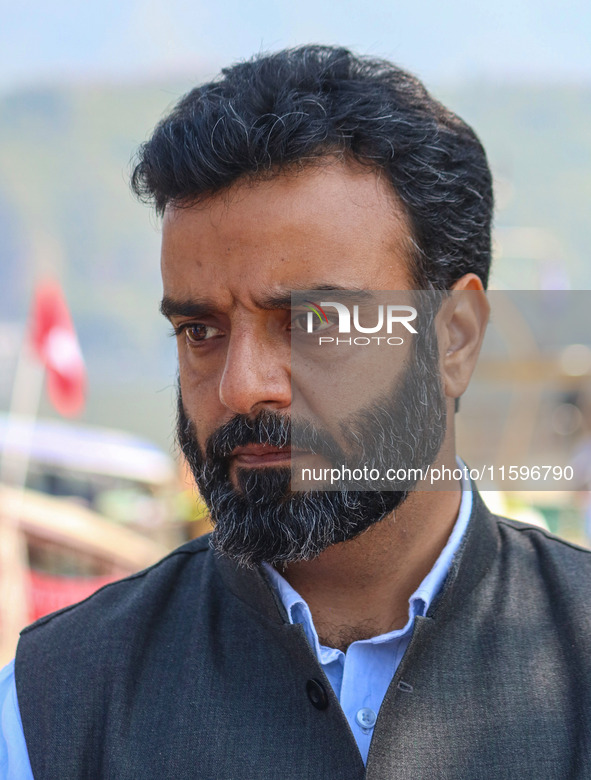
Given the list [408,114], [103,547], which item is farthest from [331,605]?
[103,547]

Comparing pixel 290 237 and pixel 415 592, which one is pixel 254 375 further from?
pixel 415 592

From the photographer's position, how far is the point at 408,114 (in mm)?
1440

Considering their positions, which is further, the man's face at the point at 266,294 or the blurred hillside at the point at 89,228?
the blurred hillside at the point at 89,228

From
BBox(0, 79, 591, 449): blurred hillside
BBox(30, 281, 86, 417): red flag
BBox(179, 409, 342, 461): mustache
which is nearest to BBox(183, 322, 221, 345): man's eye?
BBox(179, 409, 342, 461): mustache

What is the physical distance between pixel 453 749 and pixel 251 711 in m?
0.33

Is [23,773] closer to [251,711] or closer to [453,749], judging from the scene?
[251,711]

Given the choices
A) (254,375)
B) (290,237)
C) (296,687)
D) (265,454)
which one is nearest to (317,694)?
(296,687)

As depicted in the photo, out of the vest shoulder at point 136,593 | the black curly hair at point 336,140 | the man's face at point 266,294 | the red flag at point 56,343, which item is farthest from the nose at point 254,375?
the red flag at point 56,343

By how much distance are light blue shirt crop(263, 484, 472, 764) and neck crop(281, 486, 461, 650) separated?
0.13 ft

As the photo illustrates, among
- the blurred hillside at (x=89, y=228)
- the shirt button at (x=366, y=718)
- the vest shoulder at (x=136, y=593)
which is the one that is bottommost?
the shirt button at (x=366, y=718)

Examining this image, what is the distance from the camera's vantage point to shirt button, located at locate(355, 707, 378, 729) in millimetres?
1179

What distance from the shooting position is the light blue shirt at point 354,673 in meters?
1.21

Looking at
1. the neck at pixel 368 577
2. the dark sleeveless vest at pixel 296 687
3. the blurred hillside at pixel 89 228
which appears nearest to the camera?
the dark sleeveless vest at pixel 296 687

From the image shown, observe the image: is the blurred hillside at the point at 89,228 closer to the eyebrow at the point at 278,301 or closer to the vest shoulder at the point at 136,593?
the vest shoulder at the point at 136,593
